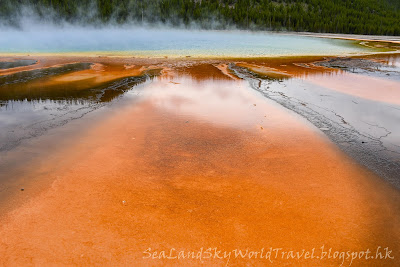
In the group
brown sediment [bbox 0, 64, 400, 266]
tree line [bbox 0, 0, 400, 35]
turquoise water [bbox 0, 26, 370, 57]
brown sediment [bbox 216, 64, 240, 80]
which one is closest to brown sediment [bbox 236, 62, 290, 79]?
brown sediment [bbox 216, 64, 240, 80]

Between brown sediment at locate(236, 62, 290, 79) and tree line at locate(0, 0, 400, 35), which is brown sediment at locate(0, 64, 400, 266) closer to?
brown sediment at locate(236, 62, 290, 79)

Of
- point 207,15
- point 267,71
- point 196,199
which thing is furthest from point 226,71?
point 207,15

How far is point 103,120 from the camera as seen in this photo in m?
7.19

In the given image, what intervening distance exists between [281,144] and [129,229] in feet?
11.3

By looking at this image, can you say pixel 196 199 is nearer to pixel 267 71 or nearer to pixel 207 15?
pixel 267 71

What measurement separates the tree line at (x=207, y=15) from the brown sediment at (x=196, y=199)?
204 ft

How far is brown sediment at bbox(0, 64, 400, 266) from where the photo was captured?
3.25m

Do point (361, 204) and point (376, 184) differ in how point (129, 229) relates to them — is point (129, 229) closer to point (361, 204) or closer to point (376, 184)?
point (361, 204)

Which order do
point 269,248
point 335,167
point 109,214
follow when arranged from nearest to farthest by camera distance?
point 269,248, point 109,214, point 335,167

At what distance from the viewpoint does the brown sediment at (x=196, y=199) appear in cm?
325

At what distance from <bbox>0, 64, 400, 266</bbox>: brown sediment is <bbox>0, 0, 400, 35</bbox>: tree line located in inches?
2452

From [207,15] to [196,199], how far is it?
229 feet

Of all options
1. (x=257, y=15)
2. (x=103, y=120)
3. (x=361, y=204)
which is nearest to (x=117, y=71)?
(x=103, y=120)

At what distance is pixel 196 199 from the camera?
4043 mm
